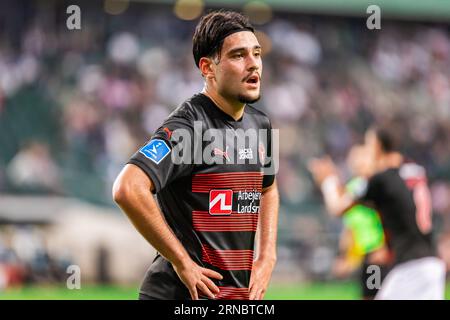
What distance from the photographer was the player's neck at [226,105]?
4.78 metres

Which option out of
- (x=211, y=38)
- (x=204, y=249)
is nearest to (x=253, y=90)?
(x=211, y=38)

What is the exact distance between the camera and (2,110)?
52.9ft

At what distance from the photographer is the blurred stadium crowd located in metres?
16.2

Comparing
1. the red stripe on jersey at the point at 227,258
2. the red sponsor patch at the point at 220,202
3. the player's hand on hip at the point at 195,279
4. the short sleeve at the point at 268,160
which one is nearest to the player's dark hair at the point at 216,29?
the short sleeve at the point at 268,160

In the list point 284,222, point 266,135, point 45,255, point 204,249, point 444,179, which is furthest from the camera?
point 444,179

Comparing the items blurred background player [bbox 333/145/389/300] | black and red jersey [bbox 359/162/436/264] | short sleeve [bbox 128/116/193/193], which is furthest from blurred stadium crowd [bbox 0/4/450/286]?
short sleeve [bbox 128/116/193/193]

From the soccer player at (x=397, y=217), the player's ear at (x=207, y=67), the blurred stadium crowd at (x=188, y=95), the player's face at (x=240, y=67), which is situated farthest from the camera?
the blurred stadium crowd at (x=188, y=95)

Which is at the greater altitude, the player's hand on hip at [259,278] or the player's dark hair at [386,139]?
the player's dark hair at [386,139]

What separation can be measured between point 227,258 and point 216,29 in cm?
129

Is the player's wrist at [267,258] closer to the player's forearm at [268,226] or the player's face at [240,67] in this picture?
the player's forearm at [268,226]

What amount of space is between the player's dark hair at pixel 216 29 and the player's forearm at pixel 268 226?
977 millimetres

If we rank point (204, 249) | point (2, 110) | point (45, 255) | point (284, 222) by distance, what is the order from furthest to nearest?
point (284, 222), point (2, 110), point (45, 255), point (204, 249)

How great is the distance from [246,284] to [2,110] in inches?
487

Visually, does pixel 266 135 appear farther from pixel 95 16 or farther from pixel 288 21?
pixel 288 21
